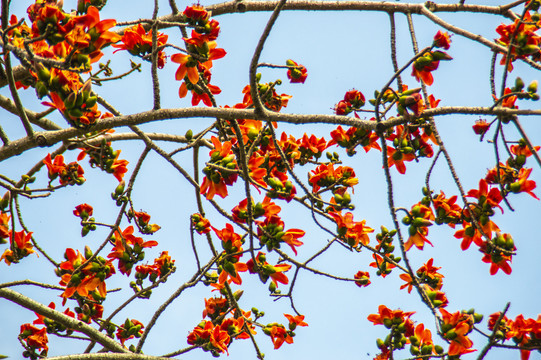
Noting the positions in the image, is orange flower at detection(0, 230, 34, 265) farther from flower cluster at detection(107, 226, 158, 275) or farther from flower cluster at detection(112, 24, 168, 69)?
flower cluster at detection(112, 24, 168, 69)

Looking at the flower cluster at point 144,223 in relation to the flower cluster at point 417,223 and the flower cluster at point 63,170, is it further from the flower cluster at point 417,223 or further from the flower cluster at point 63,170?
the flower cluster at point 417,223

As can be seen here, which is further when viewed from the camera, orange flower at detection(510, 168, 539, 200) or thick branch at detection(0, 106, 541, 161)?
orange flower at detection(510, 168, 539, 200)

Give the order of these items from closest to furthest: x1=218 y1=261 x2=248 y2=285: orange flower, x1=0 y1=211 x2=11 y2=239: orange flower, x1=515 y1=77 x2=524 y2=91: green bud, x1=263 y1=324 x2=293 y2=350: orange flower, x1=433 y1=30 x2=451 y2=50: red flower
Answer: x1=515 y1=77 x2=524 y2=91: green bud
x1=433 y1=30 x2=451 y2=50: red flower
x1=218 y1=261 x2=248 y2=285: orange flower
x1=0 y1=211 x2=11 y2=239: orange flower
x1=263 y1=324 x2=293 y2=350: orange flower

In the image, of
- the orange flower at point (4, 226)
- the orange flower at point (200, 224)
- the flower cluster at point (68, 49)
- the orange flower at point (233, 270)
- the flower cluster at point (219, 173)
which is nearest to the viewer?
the flower cluster at point (68, 49)

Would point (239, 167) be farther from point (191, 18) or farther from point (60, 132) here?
point (60, 132)

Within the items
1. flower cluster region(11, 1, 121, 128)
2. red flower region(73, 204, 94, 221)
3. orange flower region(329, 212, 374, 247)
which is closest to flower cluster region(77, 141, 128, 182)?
red flower region(73, 204, 94, 221)

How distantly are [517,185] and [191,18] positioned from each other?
1.61 metres

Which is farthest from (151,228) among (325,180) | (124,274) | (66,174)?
(325,180)

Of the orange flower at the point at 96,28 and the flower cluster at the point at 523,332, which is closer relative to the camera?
the orange flower at the point at 96,28

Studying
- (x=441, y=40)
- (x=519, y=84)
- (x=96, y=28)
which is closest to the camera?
(x=96, y=28)

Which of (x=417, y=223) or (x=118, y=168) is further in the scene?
(x=118, y=168)

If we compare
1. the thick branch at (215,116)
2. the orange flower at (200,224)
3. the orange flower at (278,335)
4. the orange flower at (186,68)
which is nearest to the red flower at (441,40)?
the thick branch at (215,116)

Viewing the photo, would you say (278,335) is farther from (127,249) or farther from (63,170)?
(63,170)

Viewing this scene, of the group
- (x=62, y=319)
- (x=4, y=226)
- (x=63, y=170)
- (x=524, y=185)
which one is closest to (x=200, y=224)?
(x=63, y=170)
